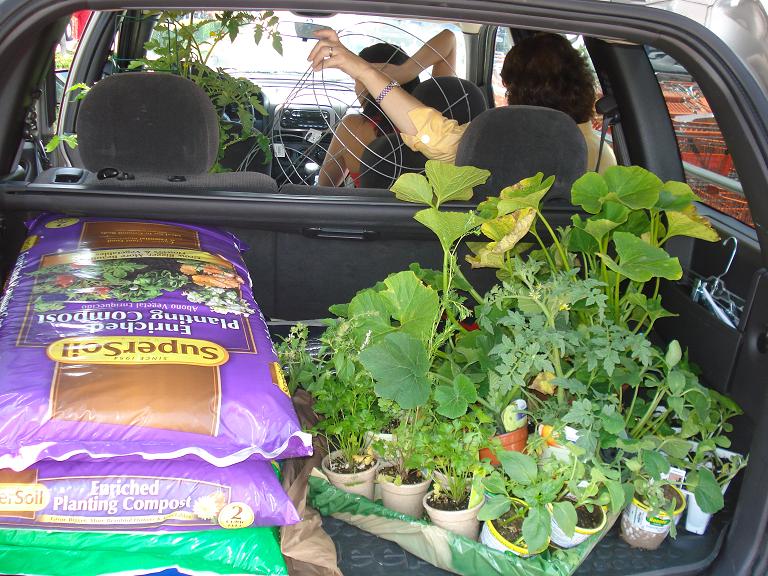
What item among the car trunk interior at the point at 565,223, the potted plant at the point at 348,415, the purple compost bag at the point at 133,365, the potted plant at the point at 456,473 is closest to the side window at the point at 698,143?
the car trunk interior at the point at 565,223

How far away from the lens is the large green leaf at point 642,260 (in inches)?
52.2

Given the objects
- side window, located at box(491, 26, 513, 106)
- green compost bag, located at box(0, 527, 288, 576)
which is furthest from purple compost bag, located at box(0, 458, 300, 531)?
side window, located at box(491, 26, 513, 106)

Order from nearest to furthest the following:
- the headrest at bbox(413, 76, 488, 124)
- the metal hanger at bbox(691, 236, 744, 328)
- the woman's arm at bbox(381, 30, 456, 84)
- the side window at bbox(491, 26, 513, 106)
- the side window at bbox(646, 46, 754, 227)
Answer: the metal hanger at bbox(691, 236, 744, 328) < the side window at bbox(646, 46, 754, 227) < the woman's arm at bbox(381, 30, 456, 84) < the headrest at bbox(413, 76, 488, 124) < the side window at bbox(491, 26, 513, 106)

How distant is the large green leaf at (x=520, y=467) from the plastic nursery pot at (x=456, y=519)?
0.12m

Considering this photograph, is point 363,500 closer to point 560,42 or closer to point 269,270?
point 269,270

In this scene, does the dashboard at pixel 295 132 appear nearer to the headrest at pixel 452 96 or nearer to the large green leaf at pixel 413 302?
the headrest at pixel 452 96

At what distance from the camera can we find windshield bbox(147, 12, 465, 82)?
107 inches

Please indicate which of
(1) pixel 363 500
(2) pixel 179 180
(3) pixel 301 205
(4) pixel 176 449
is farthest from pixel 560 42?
(4) pixel 176 449

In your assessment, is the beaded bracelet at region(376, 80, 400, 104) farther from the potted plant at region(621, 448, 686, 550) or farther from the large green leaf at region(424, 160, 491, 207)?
the potted plant at region(621, 448, 686, 550)

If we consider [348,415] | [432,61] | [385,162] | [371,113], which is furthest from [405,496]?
[432,61]

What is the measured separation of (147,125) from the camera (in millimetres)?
1964

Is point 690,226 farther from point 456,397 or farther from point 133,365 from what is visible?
point 133,365

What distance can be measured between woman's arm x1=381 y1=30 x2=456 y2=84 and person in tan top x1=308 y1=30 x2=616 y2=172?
0.47m

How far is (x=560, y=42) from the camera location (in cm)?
255
